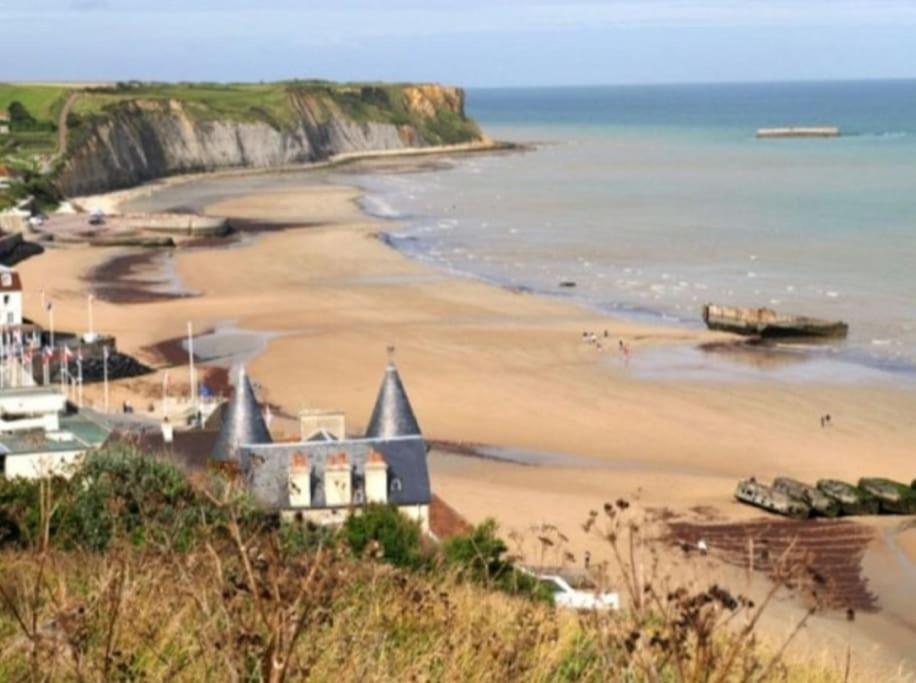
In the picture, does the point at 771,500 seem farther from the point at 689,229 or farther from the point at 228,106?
the point at 228,106

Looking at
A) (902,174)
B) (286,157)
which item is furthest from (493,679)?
(286,157)

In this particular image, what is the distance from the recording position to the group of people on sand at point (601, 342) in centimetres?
4180

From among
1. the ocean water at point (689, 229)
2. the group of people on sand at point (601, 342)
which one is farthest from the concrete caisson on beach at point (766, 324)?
the group of people on sand at point (601, 342)

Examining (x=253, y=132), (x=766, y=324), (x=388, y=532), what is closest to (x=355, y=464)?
(x=388, y=532)

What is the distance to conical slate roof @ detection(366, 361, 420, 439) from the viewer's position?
22.1m

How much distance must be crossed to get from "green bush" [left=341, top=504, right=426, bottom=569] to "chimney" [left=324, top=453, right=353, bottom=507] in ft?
7.81

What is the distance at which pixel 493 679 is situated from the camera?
19.4ft

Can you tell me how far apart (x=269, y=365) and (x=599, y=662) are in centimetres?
3443

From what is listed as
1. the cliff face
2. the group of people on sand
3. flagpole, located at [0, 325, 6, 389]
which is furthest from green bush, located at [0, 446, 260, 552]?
the cliff face

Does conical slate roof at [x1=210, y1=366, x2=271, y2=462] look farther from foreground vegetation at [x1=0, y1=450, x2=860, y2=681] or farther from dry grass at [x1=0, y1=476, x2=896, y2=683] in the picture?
dry grass at [x1=0, y1=476, x2=896, y2=683]

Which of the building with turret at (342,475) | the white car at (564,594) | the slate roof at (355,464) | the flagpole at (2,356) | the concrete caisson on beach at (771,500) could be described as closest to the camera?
the white car at (564,594)

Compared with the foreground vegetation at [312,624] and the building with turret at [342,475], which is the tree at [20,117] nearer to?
the building with turret at [342,475]

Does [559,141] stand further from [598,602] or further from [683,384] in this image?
[598,602]

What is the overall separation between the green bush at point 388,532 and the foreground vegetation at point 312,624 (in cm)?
510
